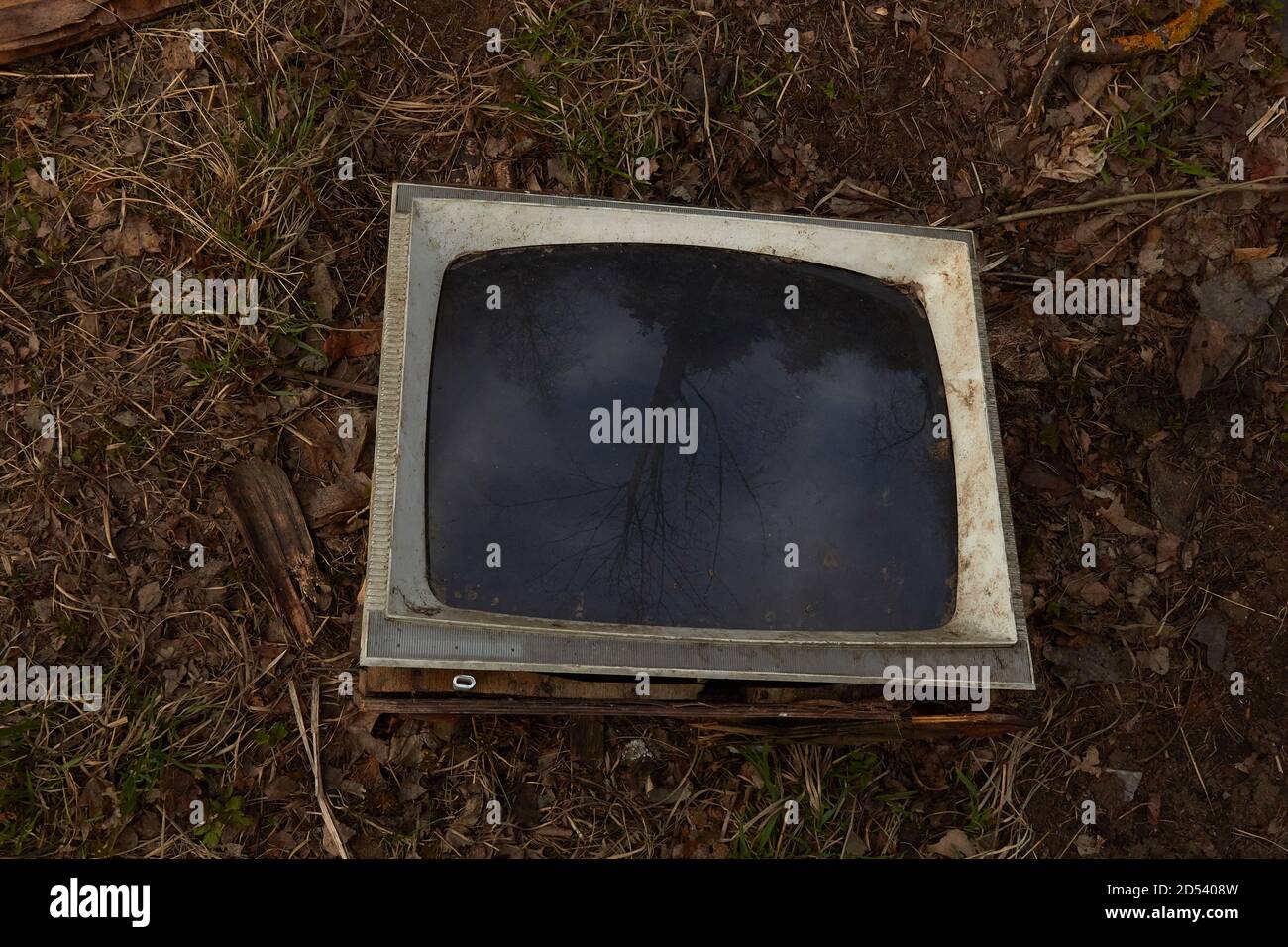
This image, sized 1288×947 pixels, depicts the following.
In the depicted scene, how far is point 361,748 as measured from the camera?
109 inches

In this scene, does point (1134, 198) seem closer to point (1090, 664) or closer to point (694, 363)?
point (1090, 664)

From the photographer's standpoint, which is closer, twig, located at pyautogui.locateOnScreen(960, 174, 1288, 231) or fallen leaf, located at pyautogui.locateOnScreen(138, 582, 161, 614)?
fallen leaf, located at pyautogui.locateOnScreen(138, 582, 161, 614)

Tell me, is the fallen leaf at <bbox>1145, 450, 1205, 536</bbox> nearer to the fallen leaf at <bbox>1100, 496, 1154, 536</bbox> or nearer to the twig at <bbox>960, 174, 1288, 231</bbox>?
the fallen leaf at <bbox>1100, 496, 1154, 536</bbox>

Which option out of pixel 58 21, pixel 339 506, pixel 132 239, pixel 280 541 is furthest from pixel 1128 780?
pixel 58 21

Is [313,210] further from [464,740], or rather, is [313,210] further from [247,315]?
[464,740]

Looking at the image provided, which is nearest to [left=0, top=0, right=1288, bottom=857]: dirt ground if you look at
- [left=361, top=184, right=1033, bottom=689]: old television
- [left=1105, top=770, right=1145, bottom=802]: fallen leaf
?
[left=1105, top=770, right=1145, bottom=802]: fallen leaf

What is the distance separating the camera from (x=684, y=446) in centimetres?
220

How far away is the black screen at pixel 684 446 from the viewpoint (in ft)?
7.02

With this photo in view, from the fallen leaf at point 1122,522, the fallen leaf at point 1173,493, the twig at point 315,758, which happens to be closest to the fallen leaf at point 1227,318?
the fallen leaf at point 1173,493

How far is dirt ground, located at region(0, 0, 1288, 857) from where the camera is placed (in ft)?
9.13

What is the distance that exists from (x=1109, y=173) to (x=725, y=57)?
1529mm

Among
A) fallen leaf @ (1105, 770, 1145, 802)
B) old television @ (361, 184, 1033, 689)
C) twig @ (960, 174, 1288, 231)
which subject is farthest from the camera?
twig @ (960, 174, 1288, 231)

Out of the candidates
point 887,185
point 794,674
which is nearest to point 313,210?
point 887,185

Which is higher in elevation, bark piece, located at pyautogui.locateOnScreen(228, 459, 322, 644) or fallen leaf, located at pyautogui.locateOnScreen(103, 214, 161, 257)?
fallen leaf, located at pyautogui.locateOnScreen(103, 214, 161, 257)
